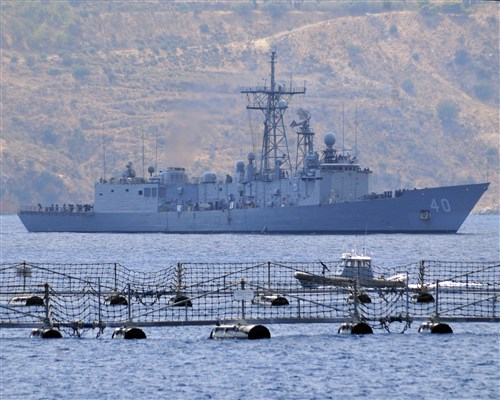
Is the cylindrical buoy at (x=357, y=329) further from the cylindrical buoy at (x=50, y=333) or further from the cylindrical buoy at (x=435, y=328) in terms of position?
the cylindrical buoy at (x=50, y=333)

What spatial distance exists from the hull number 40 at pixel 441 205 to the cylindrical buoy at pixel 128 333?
73.0m

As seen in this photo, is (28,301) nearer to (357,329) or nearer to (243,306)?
(243,306)

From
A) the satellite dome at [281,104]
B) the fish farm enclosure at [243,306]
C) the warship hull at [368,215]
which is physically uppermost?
the satellite dome at [281,104]

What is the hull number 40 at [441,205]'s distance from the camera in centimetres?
12119

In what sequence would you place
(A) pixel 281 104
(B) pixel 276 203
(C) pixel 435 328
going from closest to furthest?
(C) pixel 435 328
(B) pixel 276 203
(A) pixel 281 104

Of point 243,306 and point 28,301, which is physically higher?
point 28,301

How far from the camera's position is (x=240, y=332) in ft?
164

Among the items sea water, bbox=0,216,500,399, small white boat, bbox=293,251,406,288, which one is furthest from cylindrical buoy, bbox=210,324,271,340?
small white boat, bbox=293,251,406,288

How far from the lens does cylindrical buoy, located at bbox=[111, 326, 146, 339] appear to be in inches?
1977

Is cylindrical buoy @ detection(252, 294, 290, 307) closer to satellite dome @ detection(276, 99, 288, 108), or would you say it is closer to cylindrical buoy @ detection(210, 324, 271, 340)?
cylindrical buoy @ detection(210, 324, 271, 340)

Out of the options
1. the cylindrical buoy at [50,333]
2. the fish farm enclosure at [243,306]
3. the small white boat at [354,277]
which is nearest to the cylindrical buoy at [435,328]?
the fish farm enclosure at [243,306]

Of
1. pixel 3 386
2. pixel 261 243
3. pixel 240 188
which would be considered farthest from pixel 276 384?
pixel 240 188

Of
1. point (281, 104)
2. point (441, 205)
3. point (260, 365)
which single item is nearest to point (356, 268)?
point (260, 365)

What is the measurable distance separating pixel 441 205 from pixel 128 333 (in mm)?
74471
